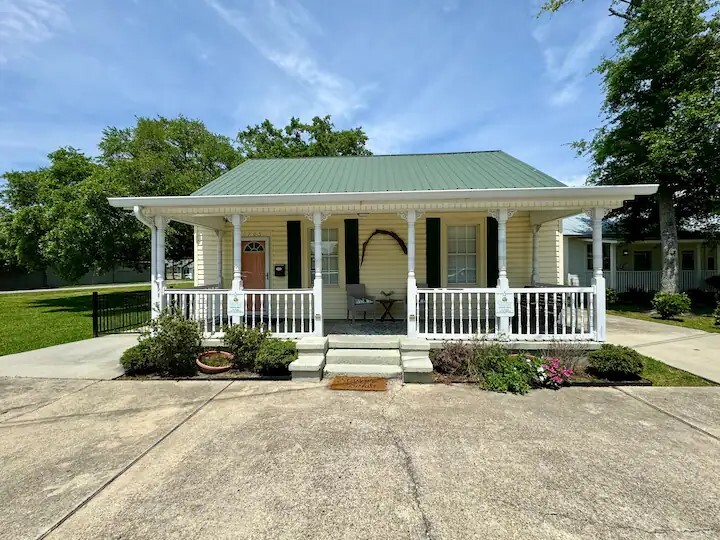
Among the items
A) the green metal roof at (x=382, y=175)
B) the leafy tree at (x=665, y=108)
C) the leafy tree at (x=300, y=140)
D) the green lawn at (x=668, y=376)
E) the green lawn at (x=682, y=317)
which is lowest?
the green lawn at (x=668, y=376)

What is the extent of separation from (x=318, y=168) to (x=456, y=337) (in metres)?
5.77

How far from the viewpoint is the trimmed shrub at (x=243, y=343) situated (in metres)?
5.94

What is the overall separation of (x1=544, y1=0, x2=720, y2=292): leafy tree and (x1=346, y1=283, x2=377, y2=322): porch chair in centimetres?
1123

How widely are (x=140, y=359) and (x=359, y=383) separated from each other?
3644mm

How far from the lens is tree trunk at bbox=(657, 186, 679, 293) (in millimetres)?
13500

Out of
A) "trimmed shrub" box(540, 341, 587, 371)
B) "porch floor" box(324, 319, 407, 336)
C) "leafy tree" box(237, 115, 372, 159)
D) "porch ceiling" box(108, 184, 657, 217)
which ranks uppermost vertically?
"leafy tree" box(237, 115, 372, 159)

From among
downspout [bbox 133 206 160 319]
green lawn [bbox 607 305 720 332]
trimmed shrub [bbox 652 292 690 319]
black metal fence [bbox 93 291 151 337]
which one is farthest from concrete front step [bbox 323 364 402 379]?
trimmed shrub [bbox 652 292 690 319]

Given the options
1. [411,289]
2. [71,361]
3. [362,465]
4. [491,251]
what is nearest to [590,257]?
[491,251]

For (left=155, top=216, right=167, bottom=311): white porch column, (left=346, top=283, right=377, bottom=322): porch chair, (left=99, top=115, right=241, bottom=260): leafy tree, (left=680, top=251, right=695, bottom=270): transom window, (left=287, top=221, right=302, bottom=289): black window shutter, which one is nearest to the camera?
(left=155, top=216, right=167, bottom=311): white porch column

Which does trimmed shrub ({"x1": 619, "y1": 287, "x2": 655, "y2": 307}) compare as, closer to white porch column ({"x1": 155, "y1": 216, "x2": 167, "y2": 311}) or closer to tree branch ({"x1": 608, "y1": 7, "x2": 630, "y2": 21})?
tree branch ({"x1": 608, "y1": 7, "x2": 630, "y2": 21})

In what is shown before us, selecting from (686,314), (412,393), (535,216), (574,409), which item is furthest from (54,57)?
(686,314)

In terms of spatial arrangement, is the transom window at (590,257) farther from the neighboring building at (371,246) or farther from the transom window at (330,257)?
the transom window at (330,257)

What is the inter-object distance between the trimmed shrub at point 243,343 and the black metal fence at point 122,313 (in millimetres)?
5005

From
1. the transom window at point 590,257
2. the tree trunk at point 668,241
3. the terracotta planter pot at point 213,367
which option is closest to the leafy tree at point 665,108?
the tree trunk at point 668,241
